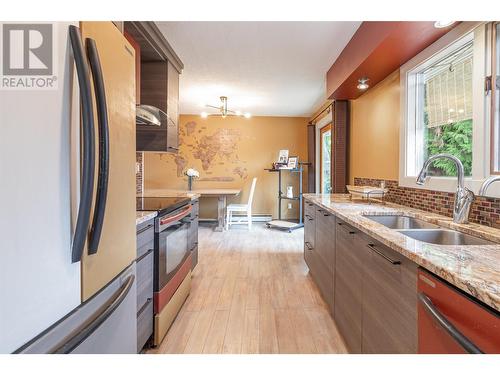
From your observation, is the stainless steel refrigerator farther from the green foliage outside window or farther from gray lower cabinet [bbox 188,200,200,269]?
the green foliage outside window

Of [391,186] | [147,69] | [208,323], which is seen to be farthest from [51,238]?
[391,186]

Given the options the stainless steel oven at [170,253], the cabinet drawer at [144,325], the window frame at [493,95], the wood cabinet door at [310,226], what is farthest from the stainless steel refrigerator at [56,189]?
the wood cabinet door at [310,226]

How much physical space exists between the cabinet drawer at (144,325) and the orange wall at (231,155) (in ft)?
14.8

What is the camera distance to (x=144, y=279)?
1.55m

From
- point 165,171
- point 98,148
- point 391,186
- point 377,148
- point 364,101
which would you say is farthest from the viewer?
point 165,171

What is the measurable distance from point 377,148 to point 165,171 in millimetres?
4771

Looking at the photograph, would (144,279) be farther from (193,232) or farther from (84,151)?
(193,232)

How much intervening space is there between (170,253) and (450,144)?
2.21 meters

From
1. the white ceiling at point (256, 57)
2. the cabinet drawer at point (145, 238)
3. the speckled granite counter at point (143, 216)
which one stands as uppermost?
the white ceiling at point (256, 57)

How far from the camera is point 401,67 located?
2.34 metres

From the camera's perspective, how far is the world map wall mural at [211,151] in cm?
612

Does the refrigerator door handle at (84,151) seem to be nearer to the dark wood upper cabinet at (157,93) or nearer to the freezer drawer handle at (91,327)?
the freezer drawer handle at (91,327)

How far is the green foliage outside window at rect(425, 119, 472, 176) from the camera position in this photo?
1708 millimetres
